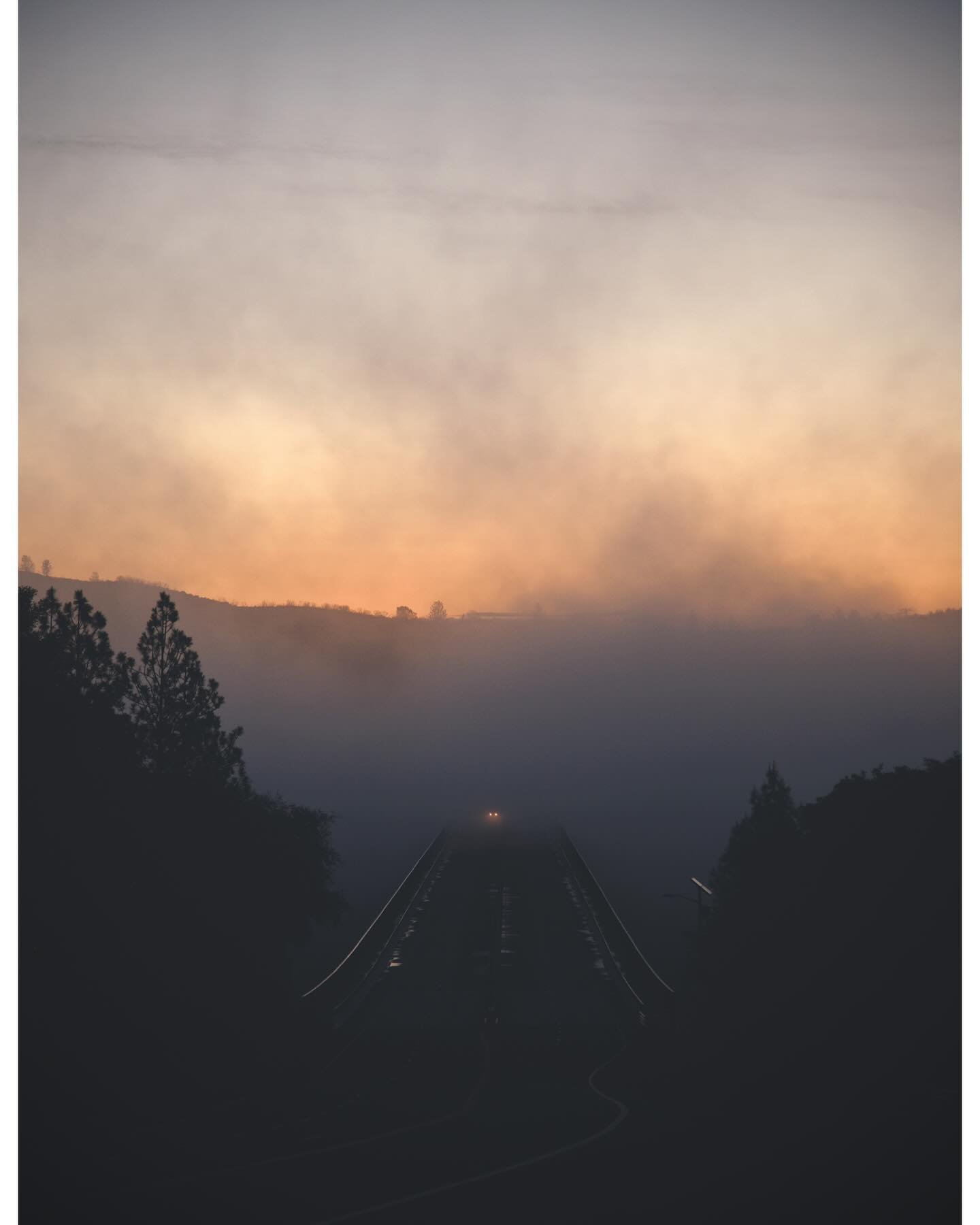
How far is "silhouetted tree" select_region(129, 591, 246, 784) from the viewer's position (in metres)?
68.4

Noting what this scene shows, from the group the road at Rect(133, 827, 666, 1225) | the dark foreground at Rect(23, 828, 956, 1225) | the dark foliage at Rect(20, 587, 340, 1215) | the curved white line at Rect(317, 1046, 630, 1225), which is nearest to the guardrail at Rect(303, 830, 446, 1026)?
the dark foreground at Rect(23, 828, 956, 1225)

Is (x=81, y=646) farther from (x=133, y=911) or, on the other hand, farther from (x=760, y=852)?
(x=760, y=852)

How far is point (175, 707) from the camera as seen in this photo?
228 feet

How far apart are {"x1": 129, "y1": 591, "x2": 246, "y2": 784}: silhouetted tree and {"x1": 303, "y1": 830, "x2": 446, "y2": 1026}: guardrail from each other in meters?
14.7

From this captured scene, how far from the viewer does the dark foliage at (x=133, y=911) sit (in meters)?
31.8

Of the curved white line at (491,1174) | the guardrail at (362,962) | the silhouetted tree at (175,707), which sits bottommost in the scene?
the guardrail at (362,962)

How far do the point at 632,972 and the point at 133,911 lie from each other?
46.0 metres

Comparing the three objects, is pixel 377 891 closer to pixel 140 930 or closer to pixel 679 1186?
pixel 140 930

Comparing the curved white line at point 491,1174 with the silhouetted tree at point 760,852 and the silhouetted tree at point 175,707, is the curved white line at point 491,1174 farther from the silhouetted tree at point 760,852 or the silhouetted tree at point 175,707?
the silhouetted tree at point 175,707

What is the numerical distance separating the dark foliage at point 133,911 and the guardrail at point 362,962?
4534 mm

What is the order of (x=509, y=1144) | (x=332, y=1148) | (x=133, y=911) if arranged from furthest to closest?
(x=133, y=911) < (x=509, y=1144) < (x=332, y=1148)

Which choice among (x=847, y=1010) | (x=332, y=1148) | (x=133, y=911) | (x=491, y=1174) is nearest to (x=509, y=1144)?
(x=491, y=1174)

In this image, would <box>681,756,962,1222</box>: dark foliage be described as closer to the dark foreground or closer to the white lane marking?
the dark foreground

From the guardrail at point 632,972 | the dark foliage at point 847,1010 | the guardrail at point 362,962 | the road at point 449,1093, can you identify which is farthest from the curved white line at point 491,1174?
the guardrail at point 362,962
